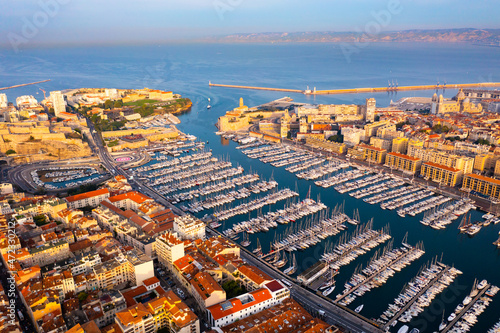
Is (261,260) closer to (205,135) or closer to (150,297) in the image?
(150,297)

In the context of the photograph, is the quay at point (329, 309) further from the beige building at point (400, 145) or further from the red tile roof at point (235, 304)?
the beige building at point (400, 145)

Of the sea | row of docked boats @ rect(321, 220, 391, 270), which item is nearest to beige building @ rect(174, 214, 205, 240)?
the sea

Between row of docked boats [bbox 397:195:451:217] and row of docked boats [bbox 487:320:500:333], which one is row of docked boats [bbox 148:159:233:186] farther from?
row of docked boats [bbox 487:320:500:333]

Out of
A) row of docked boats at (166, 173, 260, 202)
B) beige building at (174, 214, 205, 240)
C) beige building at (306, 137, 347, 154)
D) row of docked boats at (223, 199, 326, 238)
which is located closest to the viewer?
beige building at (174, 214, 205, 240)

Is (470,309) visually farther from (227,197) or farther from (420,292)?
(227,197)

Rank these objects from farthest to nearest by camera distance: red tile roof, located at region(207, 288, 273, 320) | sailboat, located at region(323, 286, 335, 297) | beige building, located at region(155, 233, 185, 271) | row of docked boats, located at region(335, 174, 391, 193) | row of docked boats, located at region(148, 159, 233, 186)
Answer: row of docked boats, located at region(148, 159, 233, 186) < row of docked boats, located at region(335, 174, 391, 193) < beige building, located at region(155, 233, 185, 271) < sailboat, located at region(323, 286, 335, 297) < red tile roof, located at region(207, 288, 273, 320)

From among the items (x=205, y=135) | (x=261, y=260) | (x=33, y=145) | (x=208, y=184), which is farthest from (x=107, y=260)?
(x=205, y=135)

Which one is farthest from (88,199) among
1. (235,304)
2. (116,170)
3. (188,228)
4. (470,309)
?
(470,309)
